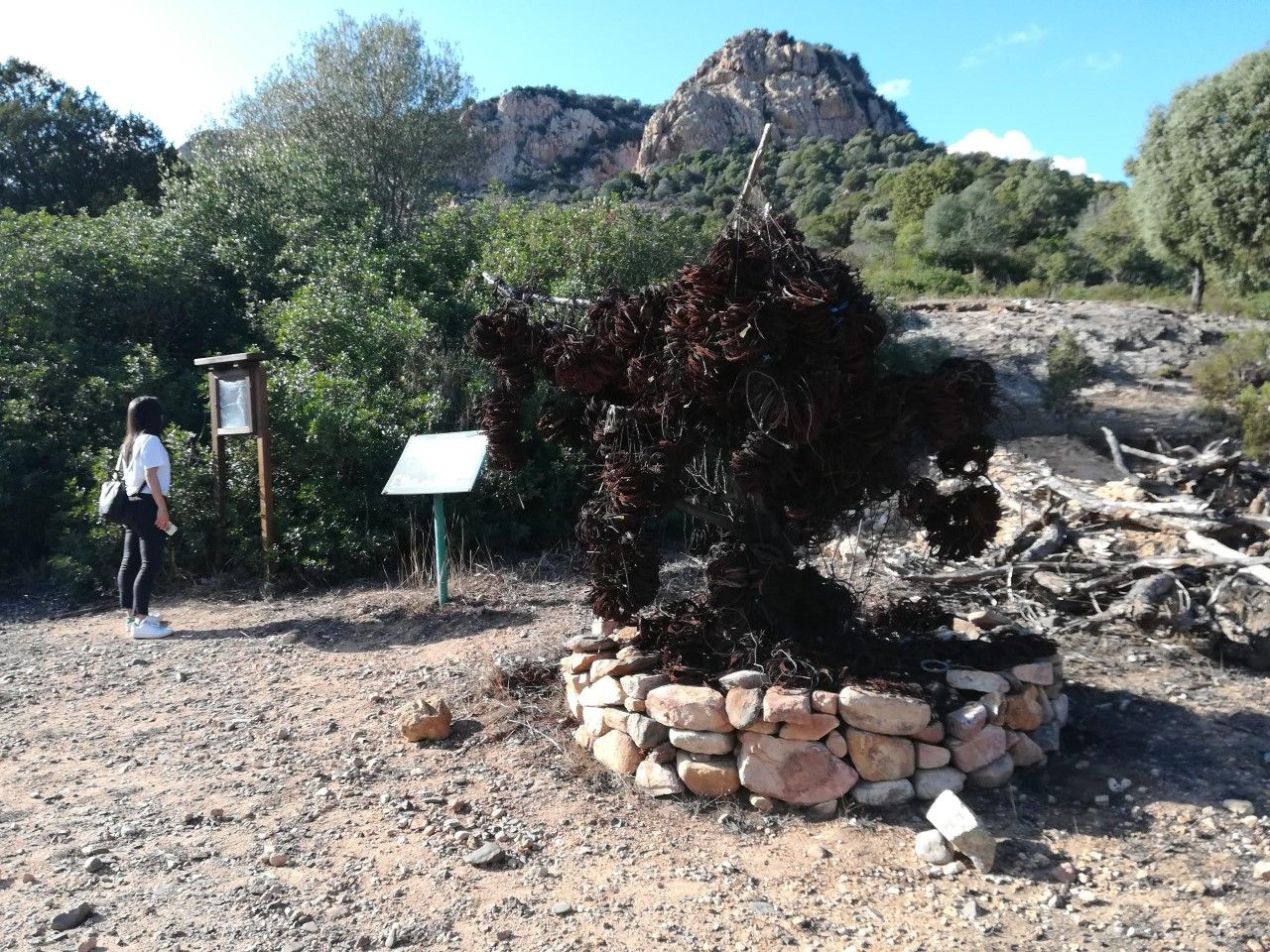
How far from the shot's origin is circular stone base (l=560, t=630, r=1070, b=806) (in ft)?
12.2

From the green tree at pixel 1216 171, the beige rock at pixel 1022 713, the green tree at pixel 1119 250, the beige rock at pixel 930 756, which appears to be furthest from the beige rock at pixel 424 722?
the green tree at pixel 1119 250

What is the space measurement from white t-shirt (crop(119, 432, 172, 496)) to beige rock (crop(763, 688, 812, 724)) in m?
4.59

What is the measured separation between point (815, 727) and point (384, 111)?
15341mm

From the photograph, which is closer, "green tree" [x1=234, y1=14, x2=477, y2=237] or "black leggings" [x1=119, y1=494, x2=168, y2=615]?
"black leggings" [x1=119, y1=494, x2=168, y2=615]

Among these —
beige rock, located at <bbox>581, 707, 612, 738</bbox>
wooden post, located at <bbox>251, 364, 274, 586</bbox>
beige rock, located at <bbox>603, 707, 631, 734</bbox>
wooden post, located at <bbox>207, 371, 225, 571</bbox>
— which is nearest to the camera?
beige rock, located at <bbox>603, 707, 631, 734</bbox>

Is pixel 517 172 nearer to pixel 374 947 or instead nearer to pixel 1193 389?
pixel 1193 389

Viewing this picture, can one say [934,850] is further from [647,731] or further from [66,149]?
[66,149]

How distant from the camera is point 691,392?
150 inches

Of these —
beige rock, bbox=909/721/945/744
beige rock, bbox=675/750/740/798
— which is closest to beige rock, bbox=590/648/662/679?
beige rock, bbox=675/750/740/798

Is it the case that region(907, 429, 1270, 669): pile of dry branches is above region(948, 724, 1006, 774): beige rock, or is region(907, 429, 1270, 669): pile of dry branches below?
above

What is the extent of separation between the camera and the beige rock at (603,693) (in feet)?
13.5

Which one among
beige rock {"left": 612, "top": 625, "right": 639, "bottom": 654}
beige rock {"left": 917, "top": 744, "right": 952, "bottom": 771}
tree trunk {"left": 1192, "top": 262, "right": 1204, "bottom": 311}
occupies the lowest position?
beige rock {"left": 917, "top": 744, "right": 952, "bottom": 771}

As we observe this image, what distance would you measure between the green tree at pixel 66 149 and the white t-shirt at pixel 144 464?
55.8 feet

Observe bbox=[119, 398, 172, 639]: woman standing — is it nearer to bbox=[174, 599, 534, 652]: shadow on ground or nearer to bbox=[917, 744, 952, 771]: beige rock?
bbox=[174, 599, 534, 652]: shadow on ground
